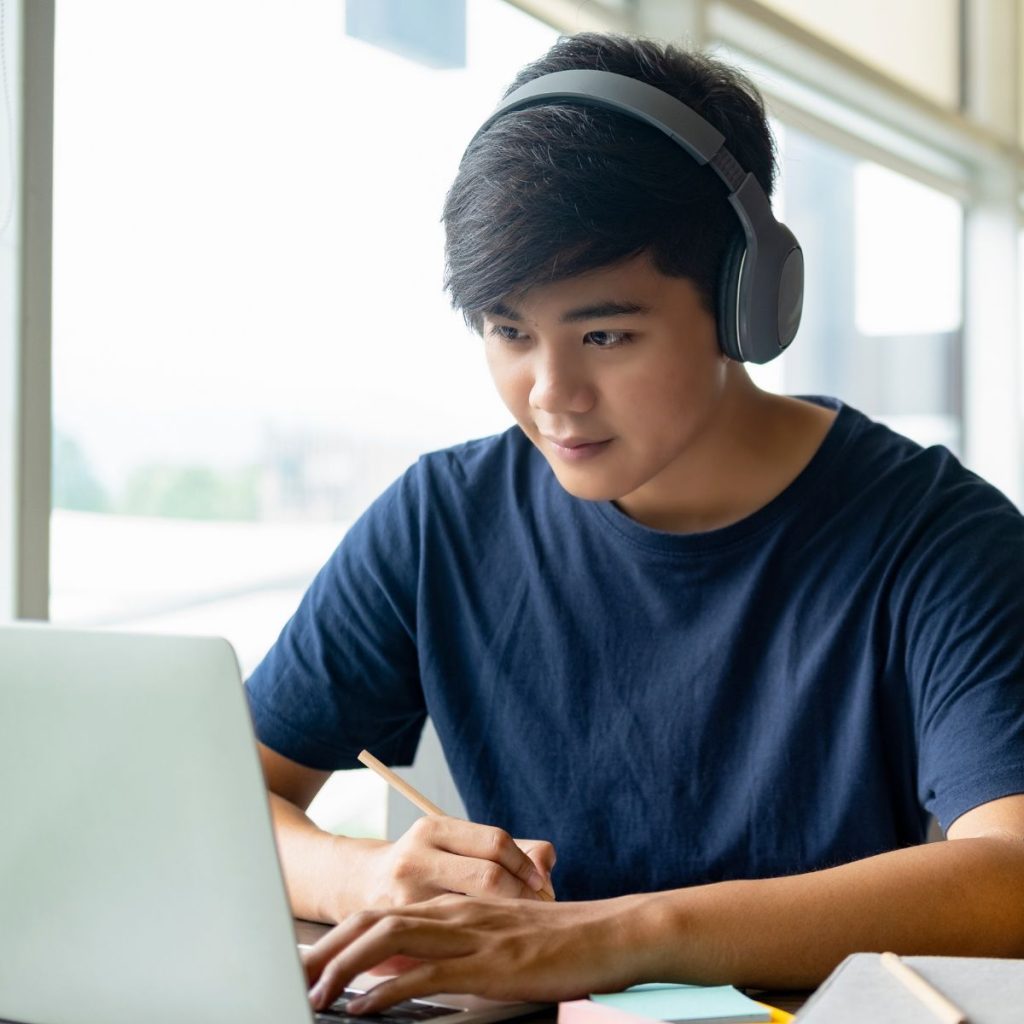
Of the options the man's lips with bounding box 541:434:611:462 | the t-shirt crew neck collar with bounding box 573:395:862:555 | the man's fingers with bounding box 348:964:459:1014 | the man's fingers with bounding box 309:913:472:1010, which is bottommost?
the man's fingers with bounding box 348:964:459:1014

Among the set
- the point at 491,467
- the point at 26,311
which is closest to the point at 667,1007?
the point at 491,467

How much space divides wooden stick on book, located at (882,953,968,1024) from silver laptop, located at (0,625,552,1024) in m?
0.24

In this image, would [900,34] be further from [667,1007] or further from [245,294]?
[667,1007]

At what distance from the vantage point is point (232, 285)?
1827mm

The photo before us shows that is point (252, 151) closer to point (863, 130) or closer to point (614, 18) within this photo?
point (614, 18)

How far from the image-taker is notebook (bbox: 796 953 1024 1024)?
0.64m

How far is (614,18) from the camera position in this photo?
2.53m

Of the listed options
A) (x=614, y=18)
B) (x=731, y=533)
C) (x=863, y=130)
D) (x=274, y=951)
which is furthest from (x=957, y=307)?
(x=274, y=951)

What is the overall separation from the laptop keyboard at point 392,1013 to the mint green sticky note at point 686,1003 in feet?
0.31

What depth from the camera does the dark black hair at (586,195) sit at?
1069mm

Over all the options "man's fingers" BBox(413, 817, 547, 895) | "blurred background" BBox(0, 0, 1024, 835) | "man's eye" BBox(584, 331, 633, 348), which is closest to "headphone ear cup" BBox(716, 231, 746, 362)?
"man's eye" BBox(584, 331, 633, 348)

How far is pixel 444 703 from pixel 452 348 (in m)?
0.95

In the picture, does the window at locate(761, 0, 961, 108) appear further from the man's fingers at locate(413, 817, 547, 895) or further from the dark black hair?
the man's fingers at locate(413, 817, 547, 895)

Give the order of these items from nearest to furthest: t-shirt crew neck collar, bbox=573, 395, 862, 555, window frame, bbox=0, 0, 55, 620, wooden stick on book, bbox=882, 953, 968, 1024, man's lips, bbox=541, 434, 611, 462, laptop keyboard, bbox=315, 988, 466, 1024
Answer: wooden stick on book, bbox=882, 953, 968, 1024 → laptop keyboard, bbox=315, 988, 466, 1024 → man's lips, bbox=541, 434, 611, 462 → t-shirt crew neck collar, bbox=573, 395, 862, 555 → window frame, bbox=0, 0, 55, 620
